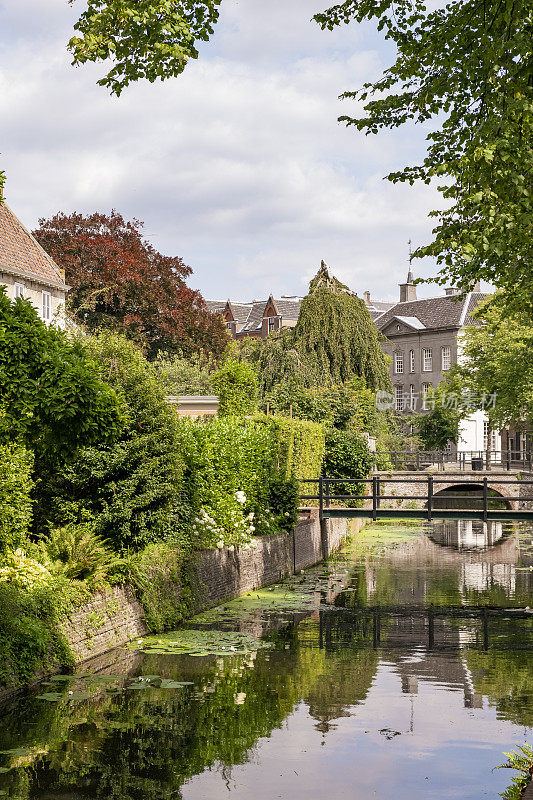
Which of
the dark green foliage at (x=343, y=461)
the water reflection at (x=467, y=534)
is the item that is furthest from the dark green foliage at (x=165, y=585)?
the water reflection at (x=467, y=534)

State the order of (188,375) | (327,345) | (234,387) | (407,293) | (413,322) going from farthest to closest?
(407,293), (413,322), (327,345), (188,375), (234,387)

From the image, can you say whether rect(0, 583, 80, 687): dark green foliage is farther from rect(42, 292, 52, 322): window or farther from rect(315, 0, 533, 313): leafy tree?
rect(42, 292, 52, 322): window

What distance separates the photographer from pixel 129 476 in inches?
601

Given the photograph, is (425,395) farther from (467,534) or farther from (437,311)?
(467,534)

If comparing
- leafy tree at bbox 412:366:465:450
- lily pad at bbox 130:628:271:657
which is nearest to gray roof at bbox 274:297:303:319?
leafy tree at bbox 412:366:465:450

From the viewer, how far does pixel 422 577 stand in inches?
929

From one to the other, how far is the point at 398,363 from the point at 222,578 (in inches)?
2697

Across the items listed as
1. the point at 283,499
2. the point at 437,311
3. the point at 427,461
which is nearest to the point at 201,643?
the point at 283,499

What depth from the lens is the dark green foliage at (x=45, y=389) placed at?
27.1 ft

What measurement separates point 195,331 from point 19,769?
41.5 metres

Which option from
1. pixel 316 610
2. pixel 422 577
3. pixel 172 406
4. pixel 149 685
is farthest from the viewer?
pixel 422 577

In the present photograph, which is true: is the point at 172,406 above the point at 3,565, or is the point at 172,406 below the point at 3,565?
above

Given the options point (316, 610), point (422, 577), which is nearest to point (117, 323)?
point (422, 577)

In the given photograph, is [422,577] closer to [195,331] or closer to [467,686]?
[467,686]
